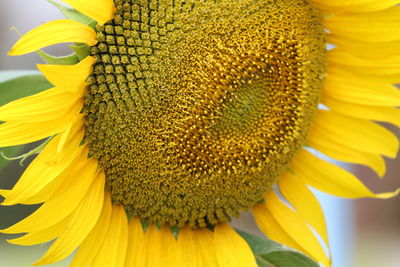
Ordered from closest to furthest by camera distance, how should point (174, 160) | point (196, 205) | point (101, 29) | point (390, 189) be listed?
point (101, 29), point (174, 160), point (196, 205), point (390, 189)

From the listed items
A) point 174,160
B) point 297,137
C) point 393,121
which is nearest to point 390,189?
point 393,121

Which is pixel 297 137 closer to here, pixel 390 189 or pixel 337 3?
pixel 337 3

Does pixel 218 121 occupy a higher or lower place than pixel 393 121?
higher

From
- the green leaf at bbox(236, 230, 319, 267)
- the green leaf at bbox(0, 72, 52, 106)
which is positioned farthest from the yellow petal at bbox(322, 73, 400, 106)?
the green leaf at bbox(0, 72, 52, 106)

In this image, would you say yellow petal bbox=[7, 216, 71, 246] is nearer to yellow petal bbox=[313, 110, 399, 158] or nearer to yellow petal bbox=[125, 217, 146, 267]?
yellow petal bbox=[125, 217, 146, 267]

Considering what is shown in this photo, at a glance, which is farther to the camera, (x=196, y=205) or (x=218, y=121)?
(x=196, y=205)

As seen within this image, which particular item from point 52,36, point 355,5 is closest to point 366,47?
point 355,5

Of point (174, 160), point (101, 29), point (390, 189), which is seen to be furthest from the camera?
point (390, 189)
